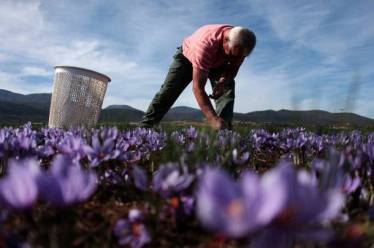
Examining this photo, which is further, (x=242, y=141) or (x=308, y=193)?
(x=242, y=141)

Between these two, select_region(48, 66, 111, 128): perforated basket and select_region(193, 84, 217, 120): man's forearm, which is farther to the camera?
select_region(48, 66, 111, 128): perforated basket

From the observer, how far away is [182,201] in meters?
1.25

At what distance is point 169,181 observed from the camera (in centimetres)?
124

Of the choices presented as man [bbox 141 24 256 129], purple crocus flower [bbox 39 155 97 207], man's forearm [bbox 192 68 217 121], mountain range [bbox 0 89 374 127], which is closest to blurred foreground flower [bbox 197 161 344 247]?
purple crocus flower [bbox 39 155 97 207]

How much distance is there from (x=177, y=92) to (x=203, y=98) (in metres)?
1.48

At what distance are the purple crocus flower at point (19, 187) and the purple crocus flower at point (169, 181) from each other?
0.42 metres

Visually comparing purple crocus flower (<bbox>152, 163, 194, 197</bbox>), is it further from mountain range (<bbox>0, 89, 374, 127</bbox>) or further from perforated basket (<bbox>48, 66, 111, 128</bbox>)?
perforated basket (<bbox>48, 66, 111, 128</bbox>)

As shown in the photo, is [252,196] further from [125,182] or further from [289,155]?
[289,155]

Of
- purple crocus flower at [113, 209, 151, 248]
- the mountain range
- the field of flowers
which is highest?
the mountain range

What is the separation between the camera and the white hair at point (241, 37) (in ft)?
13.0

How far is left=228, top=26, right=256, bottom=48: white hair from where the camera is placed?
396cm

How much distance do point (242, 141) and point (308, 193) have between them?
2222 mm

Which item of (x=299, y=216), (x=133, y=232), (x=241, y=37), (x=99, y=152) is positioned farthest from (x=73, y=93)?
(x=299, y=216)

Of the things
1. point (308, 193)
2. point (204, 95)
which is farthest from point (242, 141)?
point (308, 193)
